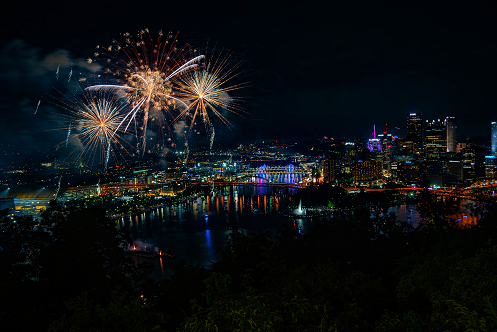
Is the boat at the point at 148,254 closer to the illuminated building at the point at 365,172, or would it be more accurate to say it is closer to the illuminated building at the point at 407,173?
the illuminated building at the point at 365,172

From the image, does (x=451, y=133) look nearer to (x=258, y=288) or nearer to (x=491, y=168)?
(x=491, y=168)

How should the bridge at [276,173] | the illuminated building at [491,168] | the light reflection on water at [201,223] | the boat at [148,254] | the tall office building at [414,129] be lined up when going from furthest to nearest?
1. the tall office building at [414,129]
2. the bridge at [276,173]
3. the illuminated building at [491,168]
4. the light reflection on water at [201,223]
5. the boat at [148,254]

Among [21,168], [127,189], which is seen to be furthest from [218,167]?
[21,168]

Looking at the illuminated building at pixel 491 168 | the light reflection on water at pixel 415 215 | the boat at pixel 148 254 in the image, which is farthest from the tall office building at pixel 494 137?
the boat at pixel 148 254

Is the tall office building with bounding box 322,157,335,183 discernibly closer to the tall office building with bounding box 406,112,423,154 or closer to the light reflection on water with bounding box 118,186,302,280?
the light reflection on water with bounding box 118,186,302,280

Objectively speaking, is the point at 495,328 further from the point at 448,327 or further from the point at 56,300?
the point at 56,300
